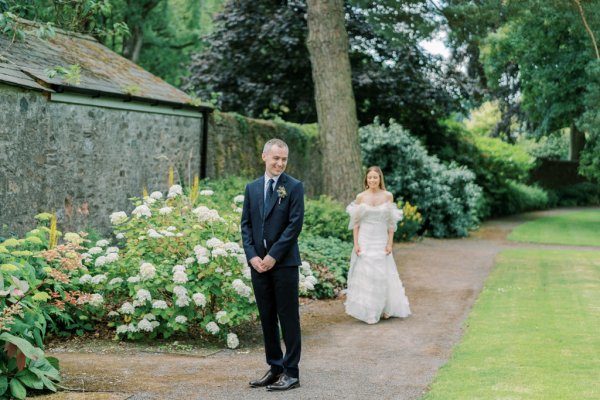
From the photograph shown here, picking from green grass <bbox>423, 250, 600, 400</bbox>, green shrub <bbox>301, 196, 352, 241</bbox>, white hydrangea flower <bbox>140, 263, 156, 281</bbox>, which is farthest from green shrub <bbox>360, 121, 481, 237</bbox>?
white hydrangea flower <bbox>140, 263, 156, 281</bbox>

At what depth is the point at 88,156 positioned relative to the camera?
11.7 metres

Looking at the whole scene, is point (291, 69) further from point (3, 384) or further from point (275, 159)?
point (3, 384)

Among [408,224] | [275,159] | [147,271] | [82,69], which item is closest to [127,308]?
[147,271]

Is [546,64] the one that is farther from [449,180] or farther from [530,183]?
[530,183]

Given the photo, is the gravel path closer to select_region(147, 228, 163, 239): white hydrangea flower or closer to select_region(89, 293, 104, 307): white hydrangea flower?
select_region(89, 293, 104, 307): white hydrangea flower

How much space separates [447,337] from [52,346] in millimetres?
4334

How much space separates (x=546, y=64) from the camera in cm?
2572

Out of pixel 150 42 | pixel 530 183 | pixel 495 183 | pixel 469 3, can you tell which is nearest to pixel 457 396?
pixel 469 3

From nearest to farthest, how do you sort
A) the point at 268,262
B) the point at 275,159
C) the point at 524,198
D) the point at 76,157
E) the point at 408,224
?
the point at 268,262 → the point at 275,159 → the point at 76,157 → the point at 408,224 → the point at 524,198

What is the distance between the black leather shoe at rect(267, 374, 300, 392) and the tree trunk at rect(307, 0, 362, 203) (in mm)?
10151

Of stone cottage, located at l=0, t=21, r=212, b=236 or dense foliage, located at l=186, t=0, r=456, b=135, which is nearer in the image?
stone cottage, located at l=0, t=21, r=212, b=236

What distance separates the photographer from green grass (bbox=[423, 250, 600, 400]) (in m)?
6.46

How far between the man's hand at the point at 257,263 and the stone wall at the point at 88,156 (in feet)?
14.4

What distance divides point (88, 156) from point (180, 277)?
14.0ft
